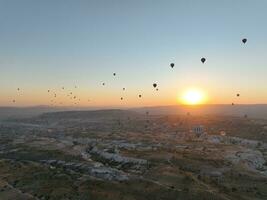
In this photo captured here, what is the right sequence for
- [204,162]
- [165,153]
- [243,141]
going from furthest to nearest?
1. [243,141]
2. [165,153]
3. [204,162]

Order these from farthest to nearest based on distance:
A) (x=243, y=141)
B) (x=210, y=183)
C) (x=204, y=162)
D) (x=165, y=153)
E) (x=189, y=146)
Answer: (x=243, y=141), (x=189, y=146), (x=165, y=153), (x=204, y=162), (x=210, y=183)

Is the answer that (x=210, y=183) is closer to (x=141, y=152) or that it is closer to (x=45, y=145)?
(x=141, y=152)

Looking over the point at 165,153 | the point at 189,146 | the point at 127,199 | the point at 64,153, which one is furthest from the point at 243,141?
the point at 127,199

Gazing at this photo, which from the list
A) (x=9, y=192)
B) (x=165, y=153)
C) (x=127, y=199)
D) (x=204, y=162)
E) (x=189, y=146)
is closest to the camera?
(x=127, y=199)

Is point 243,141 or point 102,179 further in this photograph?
point 243,141

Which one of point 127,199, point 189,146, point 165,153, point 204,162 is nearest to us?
point 127,199

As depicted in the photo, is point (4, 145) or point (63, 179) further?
point (4, 145)

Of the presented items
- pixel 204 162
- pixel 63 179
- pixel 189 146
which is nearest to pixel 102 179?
pixel 63 179

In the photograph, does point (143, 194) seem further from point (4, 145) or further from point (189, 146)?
point (4, 145)
